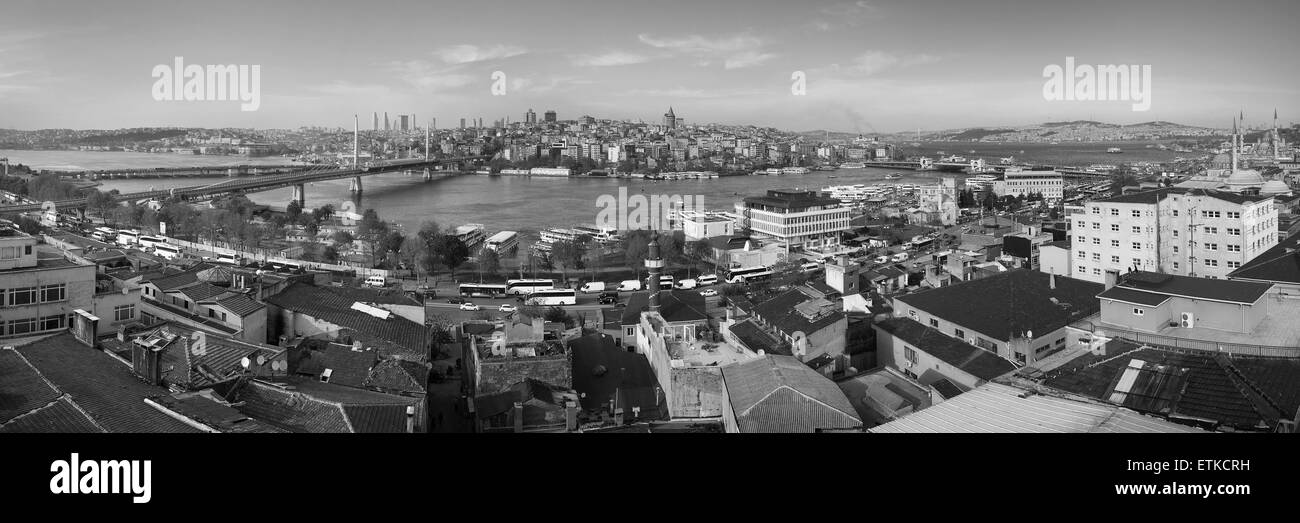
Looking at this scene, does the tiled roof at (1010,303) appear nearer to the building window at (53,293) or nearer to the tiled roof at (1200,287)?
the tiled roof at (1200,287)

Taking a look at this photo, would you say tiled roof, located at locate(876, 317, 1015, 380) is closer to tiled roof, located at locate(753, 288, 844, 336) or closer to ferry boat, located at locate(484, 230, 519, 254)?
tiled roof, located at locate(753, 288, 844, 336)

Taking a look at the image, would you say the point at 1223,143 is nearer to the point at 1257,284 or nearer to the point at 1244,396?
the point at 1257,284

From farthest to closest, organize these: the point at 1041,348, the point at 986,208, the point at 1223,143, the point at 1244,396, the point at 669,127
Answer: the point at 669,127, the point at 986,208, the point at 1223,143, the point at 1041,348, the point at 1244,396

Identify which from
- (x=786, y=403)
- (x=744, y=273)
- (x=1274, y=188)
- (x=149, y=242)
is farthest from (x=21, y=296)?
(x=1274, y=188)

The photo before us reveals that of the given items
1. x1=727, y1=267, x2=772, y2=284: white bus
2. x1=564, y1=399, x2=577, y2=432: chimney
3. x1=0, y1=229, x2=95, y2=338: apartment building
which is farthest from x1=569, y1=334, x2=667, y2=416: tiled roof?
x1=727, y1=267, x2=772, y2=284: white bus

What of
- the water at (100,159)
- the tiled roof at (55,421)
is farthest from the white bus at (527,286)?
the water at (100,159)

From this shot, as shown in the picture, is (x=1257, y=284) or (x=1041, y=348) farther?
(x=1041, y=348)
